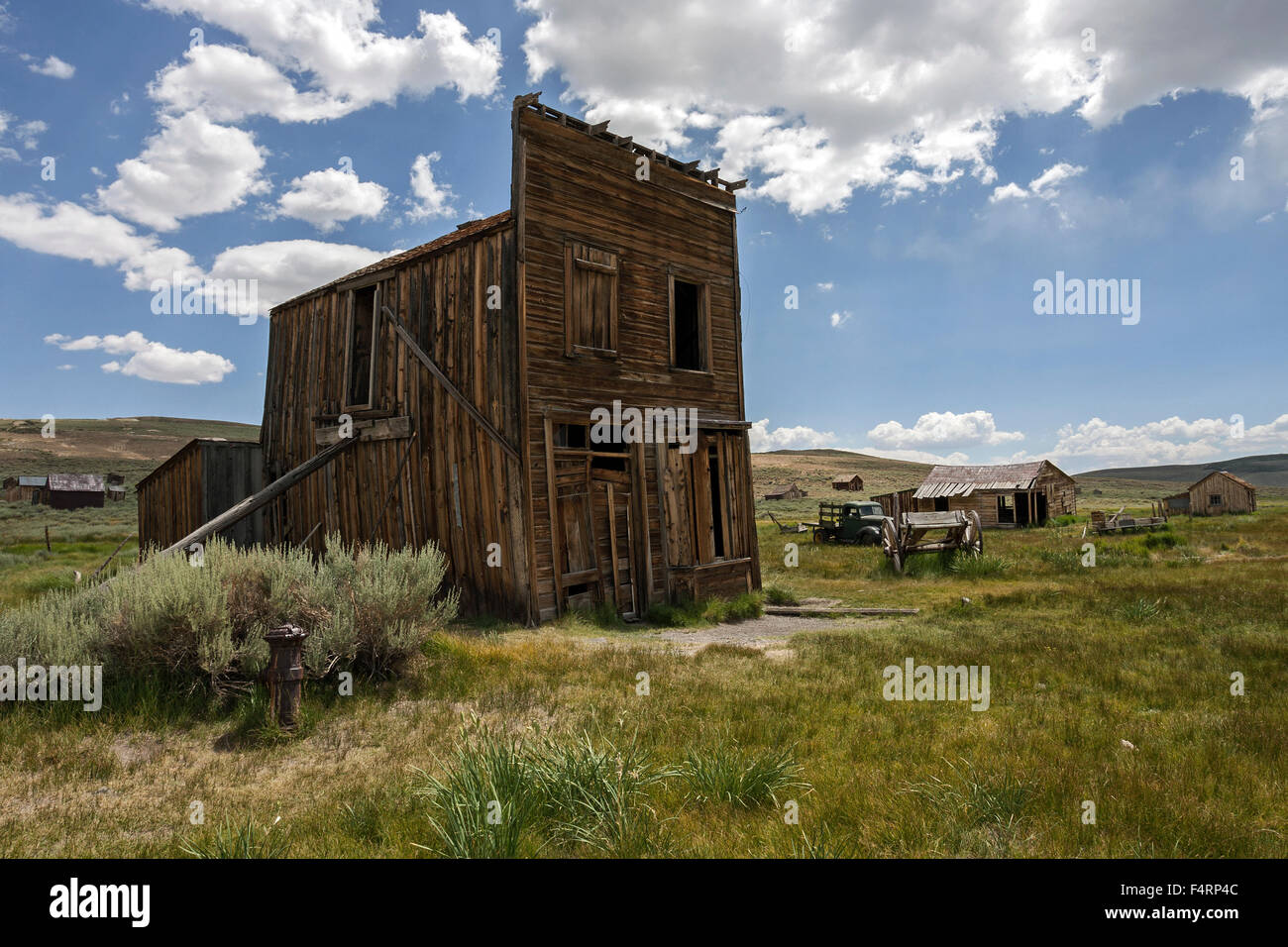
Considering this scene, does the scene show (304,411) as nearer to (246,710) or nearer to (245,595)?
(245,595)

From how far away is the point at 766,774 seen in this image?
435 centimetres

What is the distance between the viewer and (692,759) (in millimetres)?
4637

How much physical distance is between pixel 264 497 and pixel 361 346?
3.67 m

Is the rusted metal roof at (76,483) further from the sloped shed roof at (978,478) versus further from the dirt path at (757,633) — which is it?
the dirt path at (757,633)

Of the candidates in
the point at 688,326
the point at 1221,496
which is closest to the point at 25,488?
the point at 688,326

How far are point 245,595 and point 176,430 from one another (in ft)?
468

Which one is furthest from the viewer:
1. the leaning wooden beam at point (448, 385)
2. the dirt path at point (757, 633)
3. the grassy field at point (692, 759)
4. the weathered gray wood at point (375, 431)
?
the weathered gray wood at point (375, 431)

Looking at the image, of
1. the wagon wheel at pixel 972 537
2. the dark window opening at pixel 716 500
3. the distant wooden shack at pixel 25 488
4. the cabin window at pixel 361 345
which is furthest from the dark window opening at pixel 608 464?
the distant wooden shack at pixel 25 488

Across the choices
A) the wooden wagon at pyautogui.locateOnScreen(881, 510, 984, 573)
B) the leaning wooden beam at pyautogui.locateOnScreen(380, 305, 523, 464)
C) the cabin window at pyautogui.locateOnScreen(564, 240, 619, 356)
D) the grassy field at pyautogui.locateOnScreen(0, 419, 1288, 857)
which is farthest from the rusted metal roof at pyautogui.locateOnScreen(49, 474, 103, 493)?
the wooden wagon at pyautogui.locateOnScreen(881, 510, 984, 573)

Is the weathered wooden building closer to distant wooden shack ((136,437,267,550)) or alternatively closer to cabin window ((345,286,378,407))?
cabin window ((345,286,378,407))

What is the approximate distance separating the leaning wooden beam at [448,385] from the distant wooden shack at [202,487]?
4.52 m

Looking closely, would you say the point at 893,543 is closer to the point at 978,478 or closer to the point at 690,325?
the point at 690,325

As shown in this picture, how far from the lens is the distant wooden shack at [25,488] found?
57312mm

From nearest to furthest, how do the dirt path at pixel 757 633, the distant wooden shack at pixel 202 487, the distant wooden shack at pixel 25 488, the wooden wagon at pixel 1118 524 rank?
the dirt path at pixel 757 633
the distant wooden shack at pixel 202 487
the wooden wagon at pixel 1118 524
the distant wooden shack at pixel 25 488
